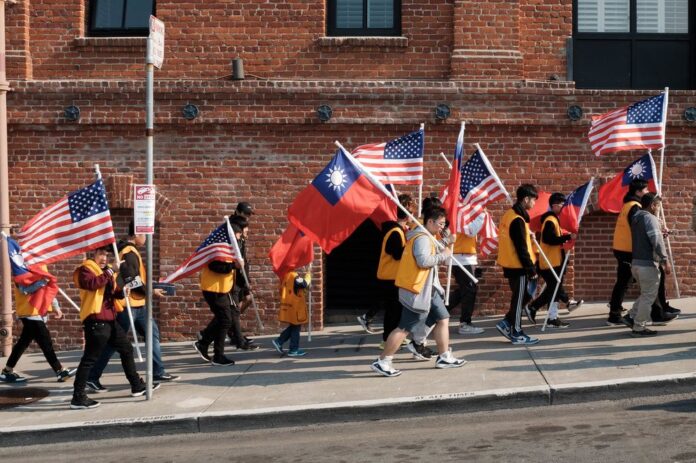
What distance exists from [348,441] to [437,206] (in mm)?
3181

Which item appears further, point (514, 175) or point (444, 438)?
point (514, 175)

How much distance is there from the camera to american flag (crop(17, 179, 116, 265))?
10.4 m

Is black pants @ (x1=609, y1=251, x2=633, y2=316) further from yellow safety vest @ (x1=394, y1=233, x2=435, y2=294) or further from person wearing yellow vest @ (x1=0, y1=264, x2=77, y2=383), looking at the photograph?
person wearing yellow vest @ (x1=0, y1=264, x2=77, y2=383)

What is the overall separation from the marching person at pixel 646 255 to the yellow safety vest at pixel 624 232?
0.46 metres

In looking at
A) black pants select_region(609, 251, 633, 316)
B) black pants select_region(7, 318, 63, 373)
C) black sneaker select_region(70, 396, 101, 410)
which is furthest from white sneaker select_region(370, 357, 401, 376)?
black pants select_region(7, 318, 63, 373)

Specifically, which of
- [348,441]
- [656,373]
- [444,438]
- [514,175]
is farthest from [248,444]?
[514,175]

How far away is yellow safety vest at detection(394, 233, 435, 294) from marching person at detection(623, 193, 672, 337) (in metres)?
2.70

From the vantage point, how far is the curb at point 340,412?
9.38 m

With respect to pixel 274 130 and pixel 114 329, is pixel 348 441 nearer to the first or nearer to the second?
pixel 114 329

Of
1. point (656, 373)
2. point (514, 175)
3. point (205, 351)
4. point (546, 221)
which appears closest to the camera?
point (656, 373)

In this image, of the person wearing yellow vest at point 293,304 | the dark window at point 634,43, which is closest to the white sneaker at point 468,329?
the person wearing yellow vest at point 293,304

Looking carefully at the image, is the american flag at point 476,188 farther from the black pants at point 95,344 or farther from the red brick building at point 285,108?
the black pants at point 95,344

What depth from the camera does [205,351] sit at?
1202cm

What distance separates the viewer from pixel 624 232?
1236 centimetres
